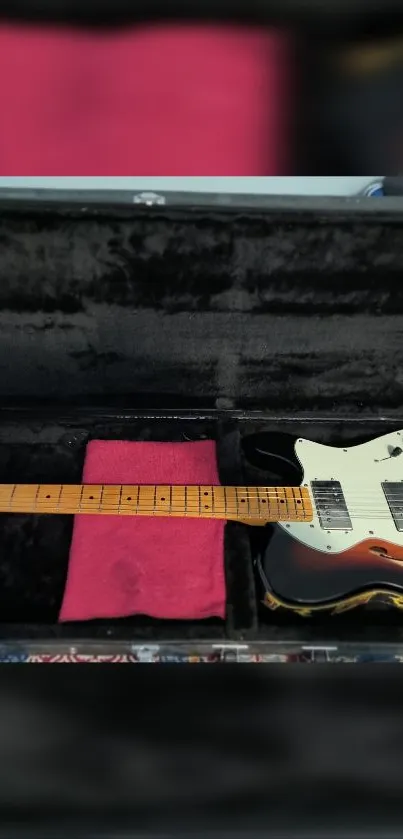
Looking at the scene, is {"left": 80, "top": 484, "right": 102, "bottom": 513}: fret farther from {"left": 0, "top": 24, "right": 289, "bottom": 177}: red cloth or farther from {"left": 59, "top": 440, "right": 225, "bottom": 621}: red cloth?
{"left": 0, "top": 24, "right": 289, "bottom": 177}: red cloth

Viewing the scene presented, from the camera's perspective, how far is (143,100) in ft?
4.64

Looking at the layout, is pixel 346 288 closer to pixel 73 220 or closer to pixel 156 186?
pixel 73 220

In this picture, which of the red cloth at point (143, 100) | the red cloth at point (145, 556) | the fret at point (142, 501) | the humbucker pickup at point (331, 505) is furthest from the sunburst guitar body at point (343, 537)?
the red cloth at point (143, 100)

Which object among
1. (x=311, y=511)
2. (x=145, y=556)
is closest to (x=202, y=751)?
(x=145, y=556)

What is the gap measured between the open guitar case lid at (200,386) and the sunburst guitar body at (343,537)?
1.5 inches

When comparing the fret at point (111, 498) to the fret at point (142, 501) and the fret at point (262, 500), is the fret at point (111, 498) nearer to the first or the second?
the fret at point (142, 501)

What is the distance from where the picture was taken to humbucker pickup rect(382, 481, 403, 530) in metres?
0.93

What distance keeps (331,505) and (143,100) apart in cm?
116

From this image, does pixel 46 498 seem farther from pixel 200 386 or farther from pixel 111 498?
pixel 200 386

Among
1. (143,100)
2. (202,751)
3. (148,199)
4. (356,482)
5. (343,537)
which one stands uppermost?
(143,100)

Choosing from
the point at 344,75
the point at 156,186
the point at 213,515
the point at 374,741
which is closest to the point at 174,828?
the point at 374,741

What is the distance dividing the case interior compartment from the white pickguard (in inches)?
2.5

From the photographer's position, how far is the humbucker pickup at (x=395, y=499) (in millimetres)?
926

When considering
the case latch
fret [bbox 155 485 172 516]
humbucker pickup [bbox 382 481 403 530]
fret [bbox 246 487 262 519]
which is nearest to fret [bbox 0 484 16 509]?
fret [bbox 155 485 172 516]
